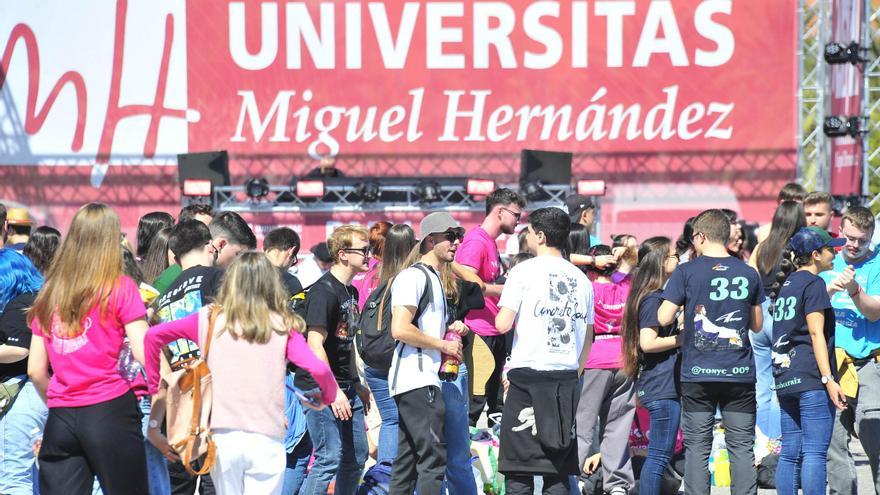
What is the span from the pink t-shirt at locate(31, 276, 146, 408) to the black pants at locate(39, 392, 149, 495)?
45 millimetres

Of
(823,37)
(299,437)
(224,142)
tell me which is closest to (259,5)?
(224,142)

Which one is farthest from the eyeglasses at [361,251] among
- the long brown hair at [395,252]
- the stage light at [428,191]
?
the stage light at [428,191]

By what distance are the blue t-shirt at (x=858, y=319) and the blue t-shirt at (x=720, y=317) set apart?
0.56 metres

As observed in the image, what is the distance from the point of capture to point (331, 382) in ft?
14.9

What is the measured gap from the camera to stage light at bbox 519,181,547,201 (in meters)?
14.5

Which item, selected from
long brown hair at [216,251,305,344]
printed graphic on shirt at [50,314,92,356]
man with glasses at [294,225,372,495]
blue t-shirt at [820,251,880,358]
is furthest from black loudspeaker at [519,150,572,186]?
printed graphic on shirt at [50,314,92,356]

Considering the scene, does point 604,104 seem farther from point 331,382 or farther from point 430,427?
point 331,382

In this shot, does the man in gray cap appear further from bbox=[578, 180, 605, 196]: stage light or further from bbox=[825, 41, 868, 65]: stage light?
bbox=[825, 41, 868, 65]: stage light

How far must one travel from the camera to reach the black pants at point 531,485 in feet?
18.8

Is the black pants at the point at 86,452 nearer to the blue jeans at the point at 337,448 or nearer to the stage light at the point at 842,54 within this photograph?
the blue jeans at the point at 337,448

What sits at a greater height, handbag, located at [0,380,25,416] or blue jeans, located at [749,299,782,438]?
A: handbag, located at [0,380,25,416]

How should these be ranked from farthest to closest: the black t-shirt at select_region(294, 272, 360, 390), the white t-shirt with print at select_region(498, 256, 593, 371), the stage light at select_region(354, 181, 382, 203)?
the stage light at select_region(354, 181, 382, 203)
the black t-shirt at select_region(294, 272, 360, 390)
the white t-shirt with print at select_region(498, 256, 593, 371)

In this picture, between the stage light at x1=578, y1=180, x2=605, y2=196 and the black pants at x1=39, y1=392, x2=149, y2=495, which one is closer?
the black pants at x1=39, y1=392, x2=149, y2=495

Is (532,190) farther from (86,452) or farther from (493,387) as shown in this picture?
(86,452)
